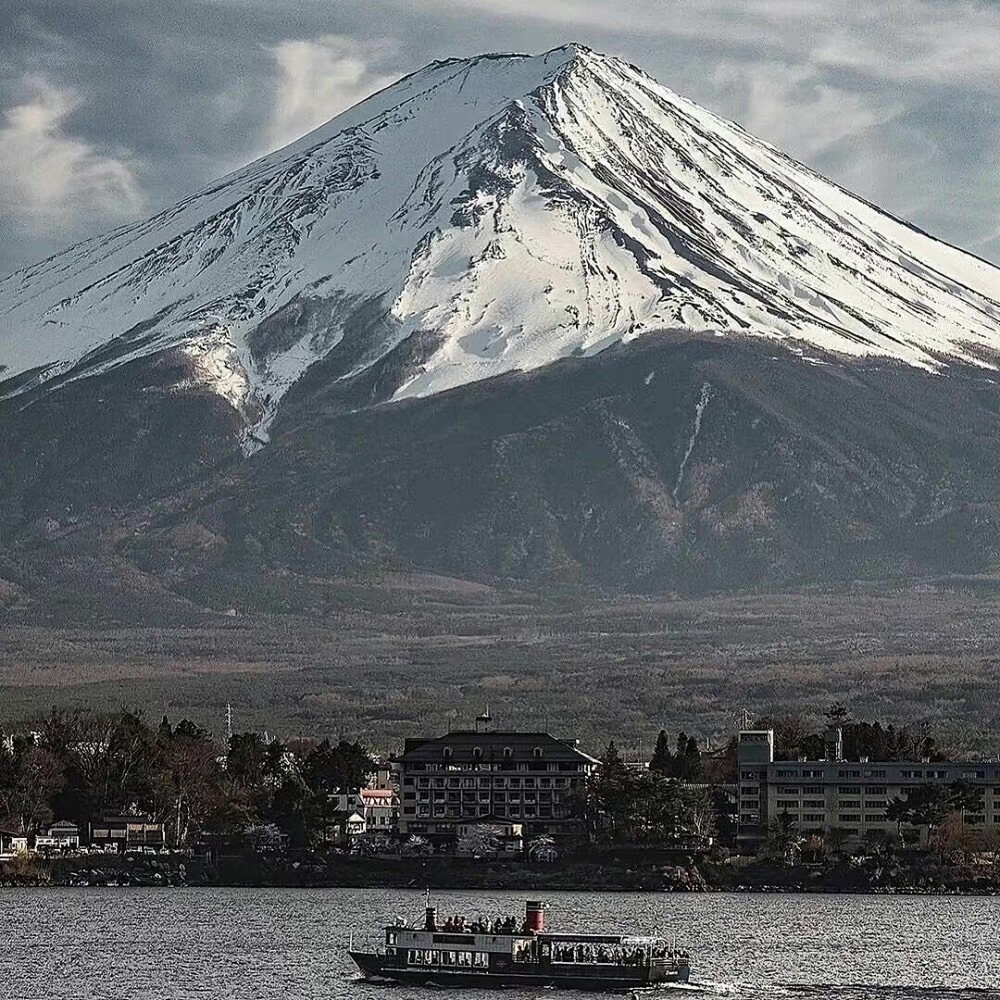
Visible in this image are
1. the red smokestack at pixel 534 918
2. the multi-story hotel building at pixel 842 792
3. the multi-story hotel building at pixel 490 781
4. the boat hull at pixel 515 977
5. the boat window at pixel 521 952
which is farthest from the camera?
the multi-story hotel building at pixel 490 781

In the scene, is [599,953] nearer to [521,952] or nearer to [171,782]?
[521,952]


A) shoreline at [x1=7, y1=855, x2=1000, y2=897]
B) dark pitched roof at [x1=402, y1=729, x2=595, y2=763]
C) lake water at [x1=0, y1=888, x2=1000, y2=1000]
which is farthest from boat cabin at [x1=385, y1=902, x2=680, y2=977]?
dark pitched roof at [x1=402, y1=729, x2=595, y2=763]

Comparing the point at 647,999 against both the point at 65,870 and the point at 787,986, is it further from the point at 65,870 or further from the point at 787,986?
the point at 65,870

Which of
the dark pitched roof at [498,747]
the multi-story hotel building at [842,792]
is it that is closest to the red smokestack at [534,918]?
the multi-story hotel building at [842,792]

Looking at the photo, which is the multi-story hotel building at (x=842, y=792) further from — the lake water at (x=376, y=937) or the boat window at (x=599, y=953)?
the boat window at (x=599, y=953)

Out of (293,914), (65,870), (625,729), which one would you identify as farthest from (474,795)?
(625,729)

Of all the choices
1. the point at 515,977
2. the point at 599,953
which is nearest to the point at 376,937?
the point at 515,977
